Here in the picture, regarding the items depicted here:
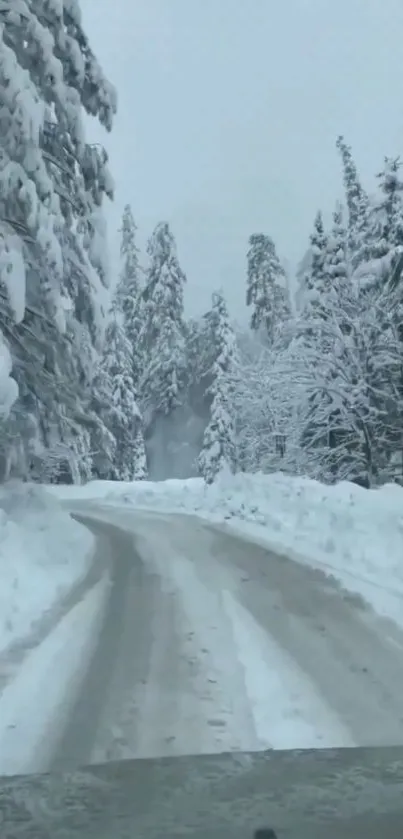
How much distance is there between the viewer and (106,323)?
1655 cm

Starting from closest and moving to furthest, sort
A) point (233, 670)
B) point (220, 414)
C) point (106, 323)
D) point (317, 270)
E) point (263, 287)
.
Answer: point (233, 670) < point (106, 323) < point (317, 270) < point (220, 414) < point (263, 287)

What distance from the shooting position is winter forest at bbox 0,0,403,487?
44.3ft

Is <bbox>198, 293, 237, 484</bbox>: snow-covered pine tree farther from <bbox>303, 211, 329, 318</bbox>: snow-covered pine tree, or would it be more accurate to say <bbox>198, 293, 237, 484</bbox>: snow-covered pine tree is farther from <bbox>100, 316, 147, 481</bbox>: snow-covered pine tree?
<bbox>303, 211, 329, 318</bbox>: snow-covered pine tree

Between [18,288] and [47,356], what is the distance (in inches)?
123

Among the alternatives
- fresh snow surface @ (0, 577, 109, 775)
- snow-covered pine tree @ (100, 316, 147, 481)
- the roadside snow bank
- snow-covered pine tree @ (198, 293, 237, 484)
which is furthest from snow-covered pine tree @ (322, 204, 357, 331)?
snow-covered pine tree @ (100, 316, 147, 481)

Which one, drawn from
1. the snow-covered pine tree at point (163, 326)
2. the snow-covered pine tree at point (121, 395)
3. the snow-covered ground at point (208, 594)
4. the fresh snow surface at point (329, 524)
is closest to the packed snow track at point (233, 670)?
the snow-covered ground at point (208, 594)

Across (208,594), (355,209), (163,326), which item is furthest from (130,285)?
(208,594)

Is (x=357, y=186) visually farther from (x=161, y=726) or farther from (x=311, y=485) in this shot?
(x=161, y=726)

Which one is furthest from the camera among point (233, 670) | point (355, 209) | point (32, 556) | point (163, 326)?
point (163, 326)

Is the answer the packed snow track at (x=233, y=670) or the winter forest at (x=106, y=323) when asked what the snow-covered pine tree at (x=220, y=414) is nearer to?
the winter forest at (x=106, y=323)

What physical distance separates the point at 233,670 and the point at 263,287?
44.5m

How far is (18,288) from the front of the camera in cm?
1239

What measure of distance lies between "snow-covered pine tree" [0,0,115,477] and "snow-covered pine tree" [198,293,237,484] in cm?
2538

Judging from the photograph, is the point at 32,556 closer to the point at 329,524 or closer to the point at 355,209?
Answer: the point at 329,524
